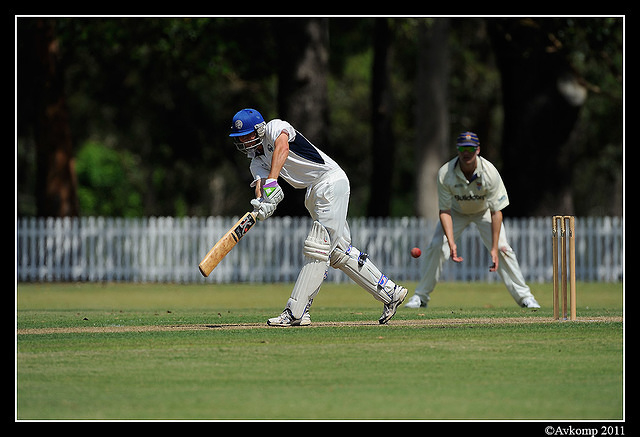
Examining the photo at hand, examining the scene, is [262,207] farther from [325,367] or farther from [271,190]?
[325,367]

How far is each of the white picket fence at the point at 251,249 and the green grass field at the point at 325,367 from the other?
11.5 meters

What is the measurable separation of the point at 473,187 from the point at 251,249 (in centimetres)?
1194

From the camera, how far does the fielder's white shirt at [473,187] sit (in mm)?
13102

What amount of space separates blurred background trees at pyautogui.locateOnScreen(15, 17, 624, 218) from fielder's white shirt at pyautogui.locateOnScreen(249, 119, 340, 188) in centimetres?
723

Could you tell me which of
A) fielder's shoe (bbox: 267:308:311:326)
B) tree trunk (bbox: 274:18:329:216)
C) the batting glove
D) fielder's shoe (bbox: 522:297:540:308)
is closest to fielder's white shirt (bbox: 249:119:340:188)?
the batting glove

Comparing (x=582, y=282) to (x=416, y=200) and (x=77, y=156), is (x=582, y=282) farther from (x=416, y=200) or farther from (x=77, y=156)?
(x=77, y=156)

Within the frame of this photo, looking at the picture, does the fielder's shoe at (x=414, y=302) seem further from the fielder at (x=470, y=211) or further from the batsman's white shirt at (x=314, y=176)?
the batsman's white shirt at (x=314, y=176)

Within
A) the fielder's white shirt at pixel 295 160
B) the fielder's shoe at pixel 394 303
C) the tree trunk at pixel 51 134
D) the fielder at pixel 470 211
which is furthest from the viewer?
the tree trunk at pixel 51 134

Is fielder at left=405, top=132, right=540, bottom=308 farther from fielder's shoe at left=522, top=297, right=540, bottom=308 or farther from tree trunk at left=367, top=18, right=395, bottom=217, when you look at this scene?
tree trunk at left=367, top=18, right=395, bottom=217

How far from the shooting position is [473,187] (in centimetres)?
1319

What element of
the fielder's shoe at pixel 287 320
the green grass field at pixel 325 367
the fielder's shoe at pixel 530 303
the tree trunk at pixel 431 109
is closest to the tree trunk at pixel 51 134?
the tree trunk at pixel 431 109

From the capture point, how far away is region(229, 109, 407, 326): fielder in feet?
A: 34.0

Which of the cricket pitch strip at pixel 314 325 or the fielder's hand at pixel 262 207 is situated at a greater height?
the fielder's hand at pixel 262 207

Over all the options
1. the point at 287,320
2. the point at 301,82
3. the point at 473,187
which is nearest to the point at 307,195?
the point at 287,320
